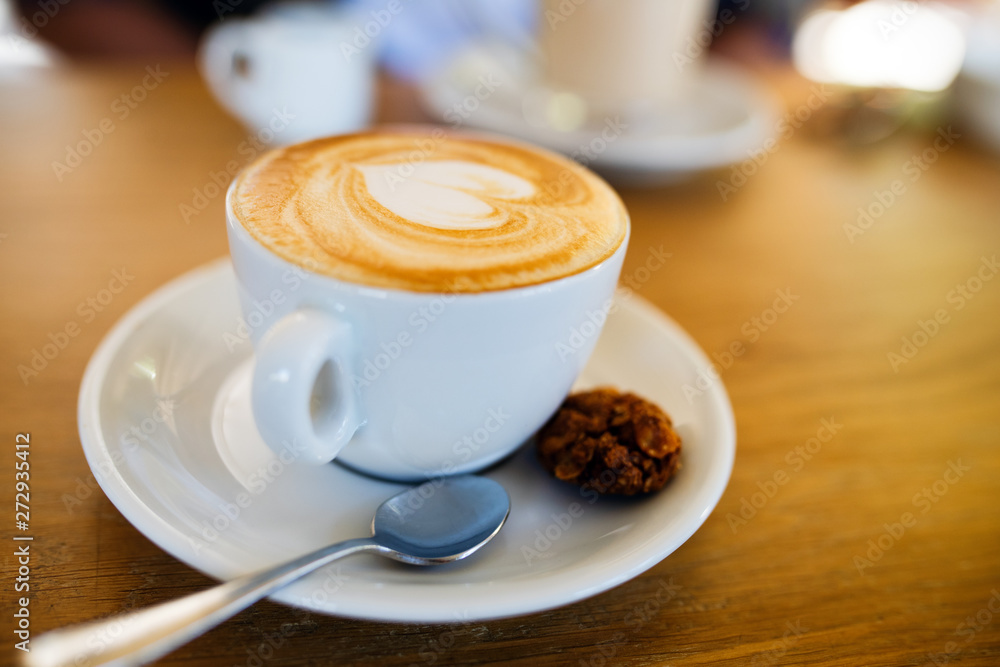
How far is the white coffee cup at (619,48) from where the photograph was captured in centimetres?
128

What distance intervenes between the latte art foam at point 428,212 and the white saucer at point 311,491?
20 centimetres

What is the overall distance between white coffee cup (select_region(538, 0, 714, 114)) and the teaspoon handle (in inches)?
46.1

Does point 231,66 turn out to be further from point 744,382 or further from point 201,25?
point 201,25

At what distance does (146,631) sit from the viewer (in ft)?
1.27

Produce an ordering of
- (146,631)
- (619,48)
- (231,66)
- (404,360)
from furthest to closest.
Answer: (619,48)
(231,66)
(404,360)
(146,631)

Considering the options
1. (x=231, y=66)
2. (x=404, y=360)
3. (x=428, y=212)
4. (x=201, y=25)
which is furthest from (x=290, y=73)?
(x=201, y=25)

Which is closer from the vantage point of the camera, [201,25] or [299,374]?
[299,374]

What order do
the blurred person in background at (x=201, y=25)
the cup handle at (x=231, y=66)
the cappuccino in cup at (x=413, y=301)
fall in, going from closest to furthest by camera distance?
the cappuccino in cup at (x=413, y=301)
the cup handle at (x=231, y=66)
the blurred person in background at (x=201, y=25)

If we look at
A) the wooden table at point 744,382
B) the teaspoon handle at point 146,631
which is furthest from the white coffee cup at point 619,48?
the teaspoon handle at point 146,631

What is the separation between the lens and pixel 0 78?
1.32 metres

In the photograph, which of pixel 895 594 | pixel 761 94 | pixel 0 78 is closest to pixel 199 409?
pixel 895 594

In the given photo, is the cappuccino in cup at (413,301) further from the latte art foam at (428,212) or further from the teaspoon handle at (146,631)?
the teaspoon handle at (146,631)

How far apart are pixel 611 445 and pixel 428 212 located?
257mm

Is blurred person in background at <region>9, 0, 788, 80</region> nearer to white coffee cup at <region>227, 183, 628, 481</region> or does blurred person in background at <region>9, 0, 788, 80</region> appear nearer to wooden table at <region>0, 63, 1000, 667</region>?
wooden table at <region>0, 63, 1000, 667</region>
